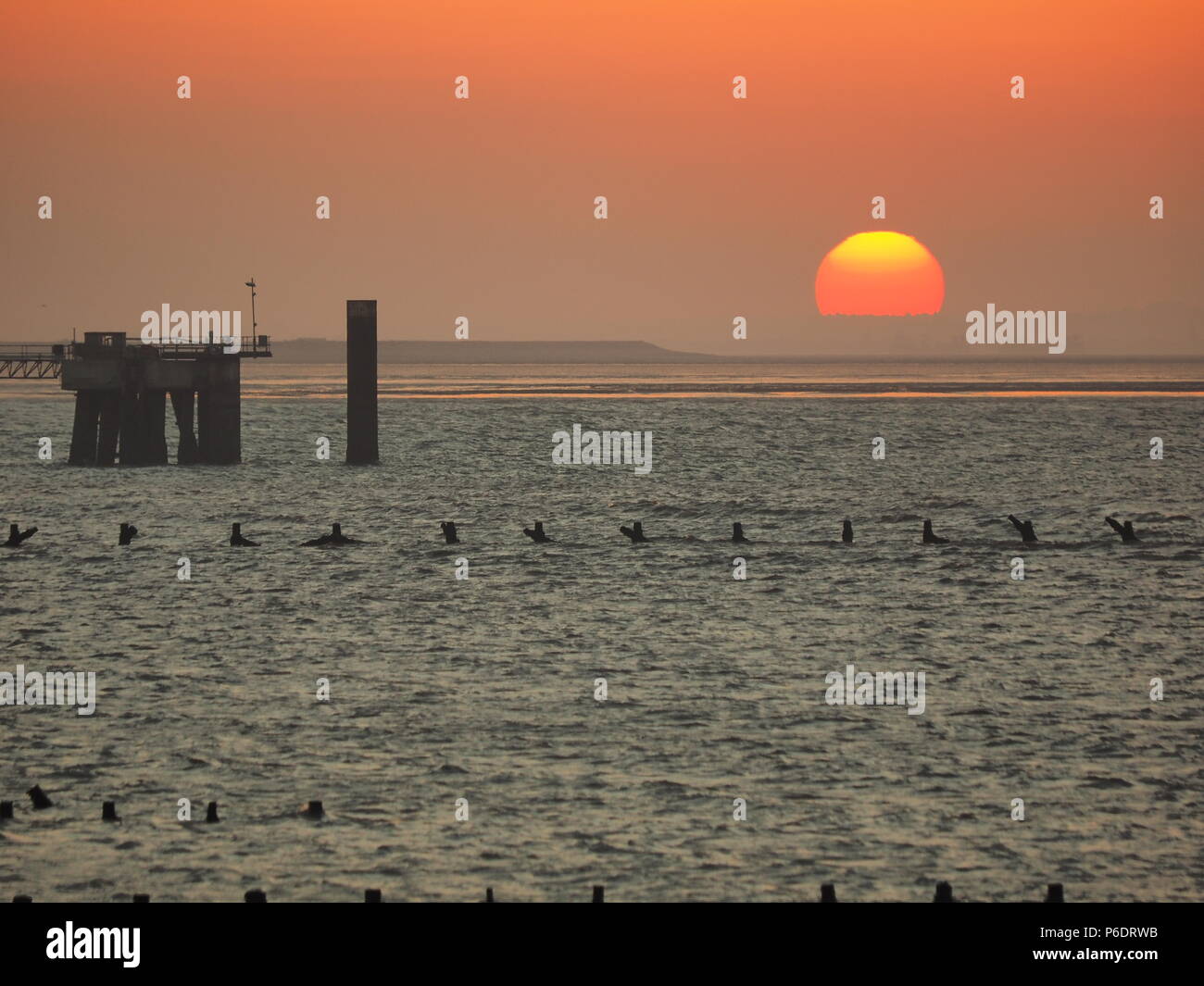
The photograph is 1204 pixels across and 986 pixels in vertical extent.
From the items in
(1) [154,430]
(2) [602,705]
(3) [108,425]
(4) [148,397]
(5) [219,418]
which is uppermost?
(4) [148,397]

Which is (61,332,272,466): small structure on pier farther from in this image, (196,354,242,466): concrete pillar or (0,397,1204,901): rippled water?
(0,397,1204,901): rippled water

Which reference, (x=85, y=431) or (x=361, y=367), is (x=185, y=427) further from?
(x=361, y=367)

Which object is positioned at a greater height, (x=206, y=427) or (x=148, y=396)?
(x=148, y=396)

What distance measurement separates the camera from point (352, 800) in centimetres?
1991

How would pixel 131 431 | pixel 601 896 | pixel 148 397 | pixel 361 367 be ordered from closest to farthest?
pixel 601 896
pixel 361 367
pixel 131 431
pixel 148 397

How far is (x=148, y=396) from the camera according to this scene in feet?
263

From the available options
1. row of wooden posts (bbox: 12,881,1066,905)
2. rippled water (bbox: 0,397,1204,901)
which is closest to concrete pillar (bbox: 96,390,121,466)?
rippled water (bbox: 0,397,1204,901)

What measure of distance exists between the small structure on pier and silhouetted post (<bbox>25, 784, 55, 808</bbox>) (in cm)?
5210

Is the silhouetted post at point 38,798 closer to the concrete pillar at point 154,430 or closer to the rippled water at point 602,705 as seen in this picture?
the rippled water at point 602,705

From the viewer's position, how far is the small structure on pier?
73000 mm

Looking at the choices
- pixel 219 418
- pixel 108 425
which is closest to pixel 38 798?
pixel 108 425

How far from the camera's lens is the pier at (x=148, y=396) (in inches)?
2874

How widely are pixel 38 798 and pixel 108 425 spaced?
5899 cm
